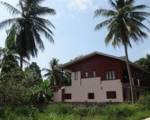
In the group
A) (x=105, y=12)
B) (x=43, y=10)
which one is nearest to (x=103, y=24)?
(x=105, y=12)

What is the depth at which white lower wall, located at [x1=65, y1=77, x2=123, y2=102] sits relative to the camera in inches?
1597

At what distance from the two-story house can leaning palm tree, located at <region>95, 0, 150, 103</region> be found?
372cm

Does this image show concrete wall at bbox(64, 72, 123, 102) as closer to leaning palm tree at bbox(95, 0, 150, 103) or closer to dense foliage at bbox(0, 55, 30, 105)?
leaning palm tree at bbox(95, 0, 150, 103)

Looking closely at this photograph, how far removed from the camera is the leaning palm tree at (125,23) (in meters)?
36.8

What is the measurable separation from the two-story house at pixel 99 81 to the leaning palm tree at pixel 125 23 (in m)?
3.72

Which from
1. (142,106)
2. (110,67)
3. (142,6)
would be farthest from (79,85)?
(142,106)

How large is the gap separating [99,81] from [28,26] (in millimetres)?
12016

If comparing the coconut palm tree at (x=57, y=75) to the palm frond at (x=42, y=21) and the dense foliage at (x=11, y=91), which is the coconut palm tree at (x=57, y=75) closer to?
the palm frond at (x=42, y=21)

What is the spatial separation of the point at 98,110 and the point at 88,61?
22.2 meters

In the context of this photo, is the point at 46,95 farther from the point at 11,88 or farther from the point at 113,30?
the point at 11,88

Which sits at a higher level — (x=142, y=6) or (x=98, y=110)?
(x=142, y=6)

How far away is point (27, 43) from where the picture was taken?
37219mm

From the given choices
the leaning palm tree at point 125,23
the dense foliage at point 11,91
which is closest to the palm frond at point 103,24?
the leaning palm tree at point 125,23

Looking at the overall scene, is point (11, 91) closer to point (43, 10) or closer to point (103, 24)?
point (43, 10)
